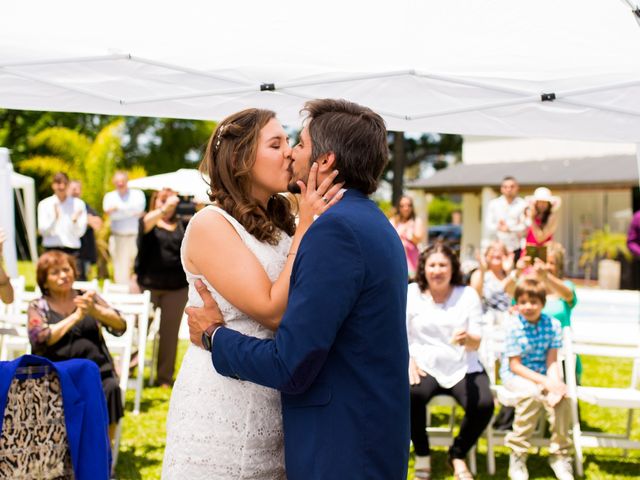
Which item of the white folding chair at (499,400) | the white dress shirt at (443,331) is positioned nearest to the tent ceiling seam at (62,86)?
the white dress shirt at (443,331)

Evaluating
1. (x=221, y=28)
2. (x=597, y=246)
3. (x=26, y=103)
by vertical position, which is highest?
(x=221, y=28)

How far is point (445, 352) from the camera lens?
5953 millimetres

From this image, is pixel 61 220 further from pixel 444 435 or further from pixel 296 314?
pixel 296 314

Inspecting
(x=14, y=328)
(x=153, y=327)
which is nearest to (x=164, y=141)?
(x=153, y=327)

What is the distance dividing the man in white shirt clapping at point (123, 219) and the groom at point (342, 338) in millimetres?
11090

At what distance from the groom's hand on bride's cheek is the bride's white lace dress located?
4 centimetres

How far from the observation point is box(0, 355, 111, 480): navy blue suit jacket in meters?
4.06

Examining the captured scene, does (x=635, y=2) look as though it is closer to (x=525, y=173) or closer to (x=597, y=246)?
(x=597, y=246)

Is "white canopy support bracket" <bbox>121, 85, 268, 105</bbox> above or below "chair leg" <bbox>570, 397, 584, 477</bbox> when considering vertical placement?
above

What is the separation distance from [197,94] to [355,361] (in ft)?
9.96

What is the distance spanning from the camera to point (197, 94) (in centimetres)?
493

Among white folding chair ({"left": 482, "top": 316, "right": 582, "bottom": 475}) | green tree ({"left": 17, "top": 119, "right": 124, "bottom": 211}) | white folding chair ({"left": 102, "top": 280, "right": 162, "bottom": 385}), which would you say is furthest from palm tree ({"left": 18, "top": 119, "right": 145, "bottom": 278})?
white folding chair ({"left": 482, "top": 316, "right": 582, "bottom": 475})

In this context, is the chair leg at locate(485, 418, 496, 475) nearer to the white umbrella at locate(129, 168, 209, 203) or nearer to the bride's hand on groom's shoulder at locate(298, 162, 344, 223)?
the bride's hand on groom's shoulder at locate(298, 162, 344, 223)

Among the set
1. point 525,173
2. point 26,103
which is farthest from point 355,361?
point 525,173
